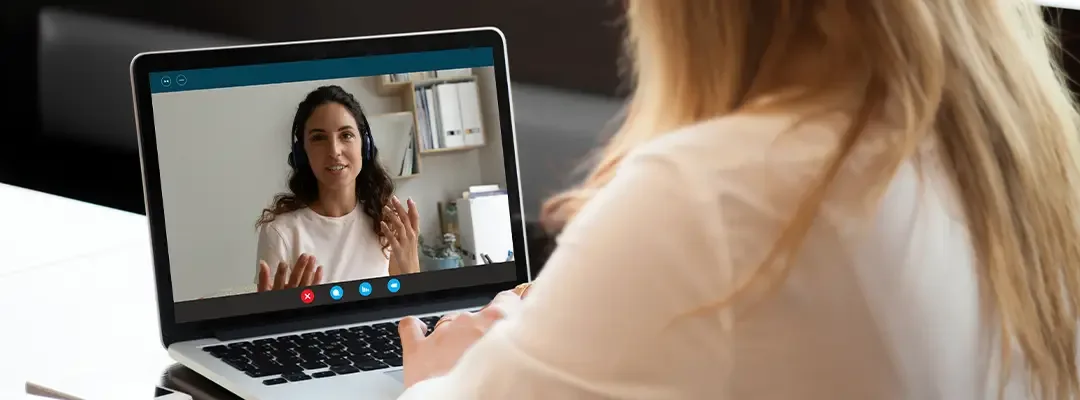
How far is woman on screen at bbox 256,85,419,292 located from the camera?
1130 mm

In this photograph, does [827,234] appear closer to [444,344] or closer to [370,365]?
[444,344]

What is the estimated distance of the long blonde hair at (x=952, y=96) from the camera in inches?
23.2

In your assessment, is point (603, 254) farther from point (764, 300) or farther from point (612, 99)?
point (612, 99)

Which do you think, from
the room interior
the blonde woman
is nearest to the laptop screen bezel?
the room interior

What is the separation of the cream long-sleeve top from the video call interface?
578 mm

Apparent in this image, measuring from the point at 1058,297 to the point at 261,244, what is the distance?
725mm

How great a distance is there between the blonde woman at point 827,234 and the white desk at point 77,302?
51cm

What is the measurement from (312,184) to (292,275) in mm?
89

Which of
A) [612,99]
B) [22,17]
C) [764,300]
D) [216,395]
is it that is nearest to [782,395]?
[764,300]

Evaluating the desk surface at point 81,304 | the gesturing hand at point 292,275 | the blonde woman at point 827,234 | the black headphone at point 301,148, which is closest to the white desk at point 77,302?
the desk surface at point 81,304

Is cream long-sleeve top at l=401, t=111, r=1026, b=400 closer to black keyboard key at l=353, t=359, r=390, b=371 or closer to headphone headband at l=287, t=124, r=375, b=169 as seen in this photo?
black keyboard key at l=353, t=359, r=390, b=371

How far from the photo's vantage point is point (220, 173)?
1.14m

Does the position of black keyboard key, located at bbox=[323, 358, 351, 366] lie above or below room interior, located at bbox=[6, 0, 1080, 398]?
below

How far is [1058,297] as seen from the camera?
25.3 inches
